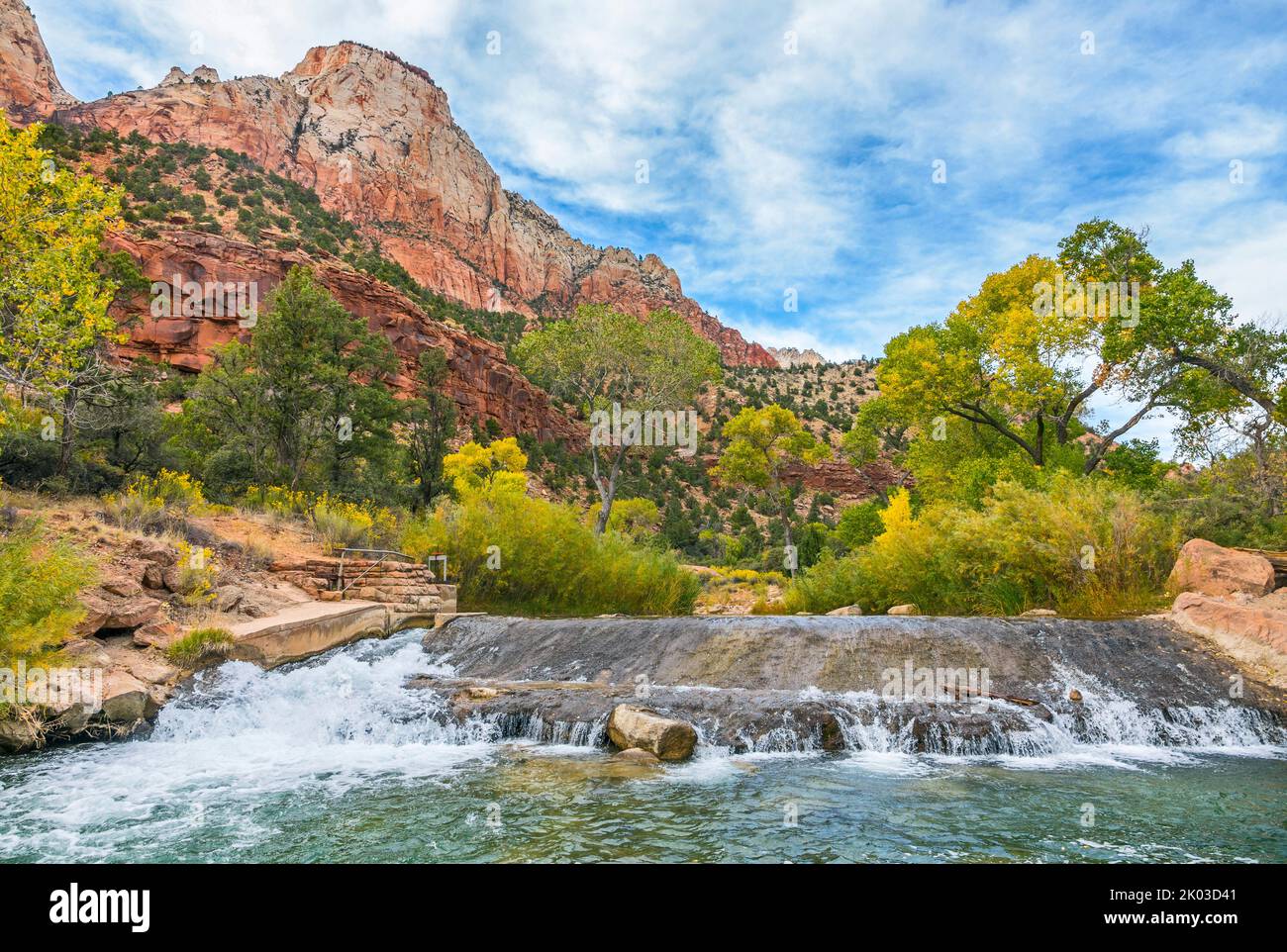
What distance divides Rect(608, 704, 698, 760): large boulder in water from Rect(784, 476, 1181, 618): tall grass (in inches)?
333

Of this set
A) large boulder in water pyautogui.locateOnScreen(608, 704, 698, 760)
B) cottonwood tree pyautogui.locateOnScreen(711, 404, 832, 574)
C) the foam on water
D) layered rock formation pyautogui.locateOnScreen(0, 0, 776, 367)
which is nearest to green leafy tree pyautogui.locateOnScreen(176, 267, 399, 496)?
the foam on water

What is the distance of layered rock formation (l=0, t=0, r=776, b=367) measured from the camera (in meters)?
68.8

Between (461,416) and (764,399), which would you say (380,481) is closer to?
(461,416)

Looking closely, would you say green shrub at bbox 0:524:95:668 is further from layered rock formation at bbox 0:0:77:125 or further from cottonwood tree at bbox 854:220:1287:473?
layered rock formation at bbox 0:0:77:125

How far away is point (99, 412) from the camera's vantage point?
635 inches

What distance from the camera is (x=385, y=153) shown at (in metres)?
89.3

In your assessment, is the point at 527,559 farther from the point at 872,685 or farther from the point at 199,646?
the point at 872,685

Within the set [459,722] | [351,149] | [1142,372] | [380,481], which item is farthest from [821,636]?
[351,149]

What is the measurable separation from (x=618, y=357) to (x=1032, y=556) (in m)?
18.2

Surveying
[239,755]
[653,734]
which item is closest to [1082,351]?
[653,734]

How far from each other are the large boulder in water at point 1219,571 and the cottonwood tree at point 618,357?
18.8 metres

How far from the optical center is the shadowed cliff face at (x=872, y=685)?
776 centimetres
